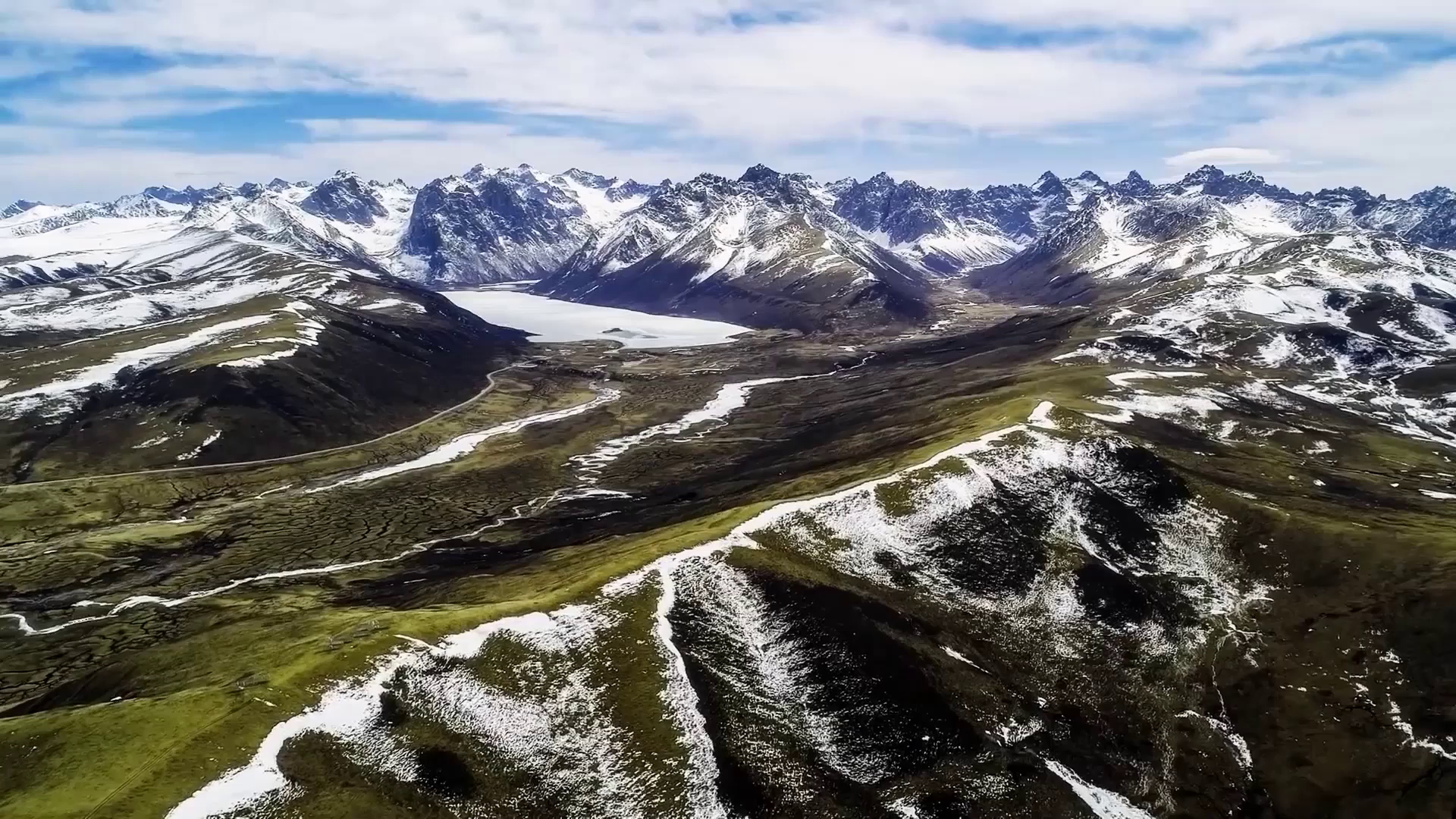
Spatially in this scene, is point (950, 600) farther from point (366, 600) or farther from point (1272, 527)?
point (366, 600)

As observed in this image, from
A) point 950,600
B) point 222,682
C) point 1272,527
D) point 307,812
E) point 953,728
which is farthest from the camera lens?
point 1272,527

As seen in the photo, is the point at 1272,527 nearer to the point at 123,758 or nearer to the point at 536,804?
the point at 536,804

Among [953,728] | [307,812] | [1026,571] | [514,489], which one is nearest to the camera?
[307,812]

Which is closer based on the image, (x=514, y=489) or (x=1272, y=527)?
(x=1272, y=527)

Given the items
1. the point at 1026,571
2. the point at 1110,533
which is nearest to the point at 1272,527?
the point at 1110,533

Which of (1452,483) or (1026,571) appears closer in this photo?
(1026,571)

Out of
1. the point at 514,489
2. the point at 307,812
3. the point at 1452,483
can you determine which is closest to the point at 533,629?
the point at 307,812

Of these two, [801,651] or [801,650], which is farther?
[801,650]

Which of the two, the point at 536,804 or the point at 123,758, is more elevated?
the point at 123,758

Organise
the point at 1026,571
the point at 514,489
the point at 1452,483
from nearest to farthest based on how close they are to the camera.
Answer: the point at 1026,571, the point at 1452,483, the point at 514,489
